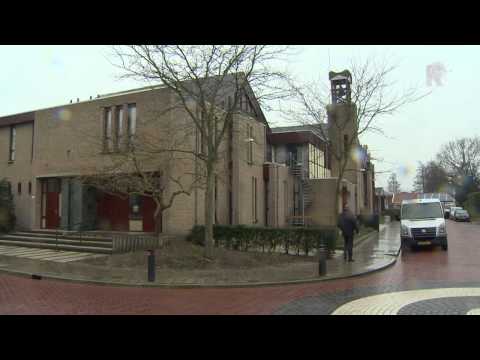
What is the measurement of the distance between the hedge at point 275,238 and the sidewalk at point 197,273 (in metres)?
0.66

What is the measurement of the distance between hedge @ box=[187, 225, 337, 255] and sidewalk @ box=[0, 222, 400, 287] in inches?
25.9

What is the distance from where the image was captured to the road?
7.45 meters

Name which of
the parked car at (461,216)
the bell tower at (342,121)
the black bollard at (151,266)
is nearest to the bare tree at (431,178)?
the parked car at (461,216)

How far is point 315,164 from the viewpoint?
3177cm

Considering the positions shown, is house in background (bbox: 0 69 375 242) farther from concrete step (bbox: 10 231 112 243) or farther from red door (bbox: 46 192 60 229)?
concrete step (bbox: 10 231 112 243)

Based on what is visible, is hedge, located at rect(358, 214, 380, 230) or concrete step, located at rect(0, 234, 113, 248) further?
hedge, located at rect(358, 214, 380, 230)

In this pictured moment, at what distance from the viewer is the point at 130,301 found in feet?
27.3

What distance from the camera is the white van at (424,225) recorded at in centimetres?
1697

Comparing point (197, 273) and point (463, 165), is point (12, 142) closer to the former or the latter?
point (197, 273)

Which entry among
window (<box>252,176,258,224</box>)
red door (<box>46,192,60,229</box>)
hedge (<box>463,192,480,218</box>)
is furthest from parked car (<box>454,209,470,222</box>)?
red door (<box>46,192,60,229</box>)

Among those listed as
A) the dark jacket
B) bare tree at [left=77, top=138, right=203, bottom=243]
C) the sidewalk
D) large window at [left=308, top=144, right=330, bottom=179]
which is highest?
large window at [left=308, top=144, right=330, bottom=179]

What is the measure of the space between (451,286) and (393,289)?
141cm

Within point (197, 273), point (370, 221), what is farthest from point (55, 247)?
point (370, 221)
